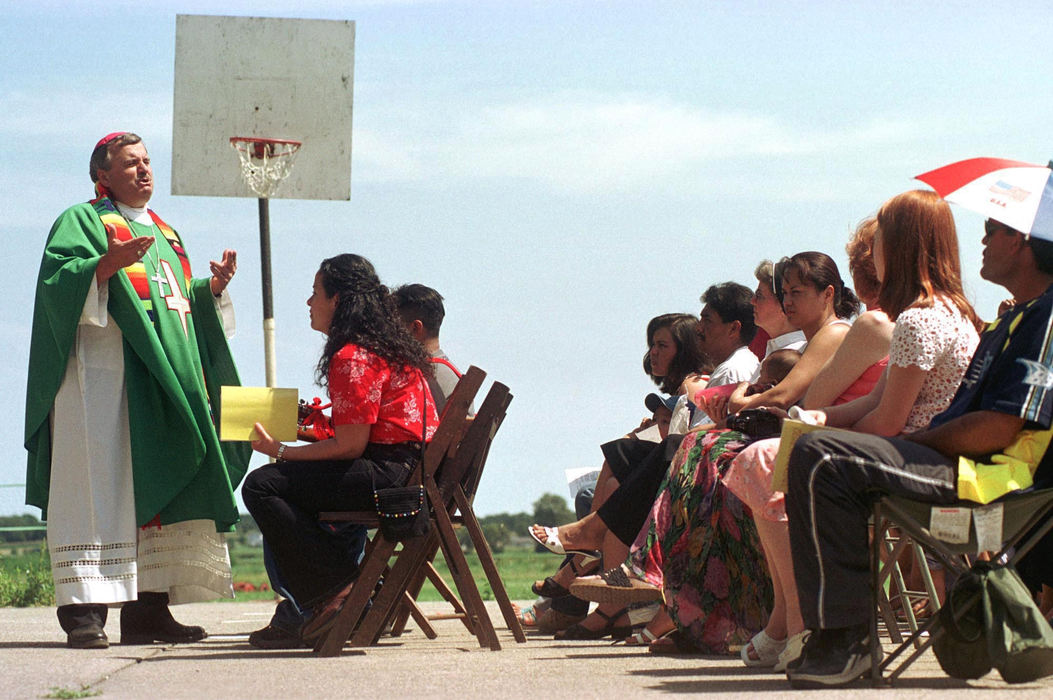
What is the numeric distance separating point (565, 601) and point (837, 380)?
8.55 ft

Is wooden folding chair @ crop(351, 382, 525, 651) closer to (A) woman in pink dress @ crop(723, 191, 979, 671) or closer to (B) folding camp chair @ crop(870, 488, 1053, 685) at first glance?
(A) woman in pink dress @ crop(723, 191, 979, 671)

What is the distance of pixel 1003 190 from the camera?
3.78 meters

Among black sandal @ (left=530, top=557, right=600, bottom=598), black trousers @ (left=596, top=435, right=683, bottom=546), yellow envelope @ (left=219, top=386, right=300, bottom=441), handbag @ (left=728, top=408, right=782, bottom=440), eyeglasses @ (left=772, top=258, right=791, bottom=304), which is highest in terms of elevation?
eyeglasses @ (left=772, top=258, right=791, bottom=304)

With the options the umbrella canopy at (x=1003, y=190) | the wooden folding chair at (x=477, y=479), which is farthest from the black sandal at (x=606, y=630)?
the umbrella canopy at (x=1003, y=190)

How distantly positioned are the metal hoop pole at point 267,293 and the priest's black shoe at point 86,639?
3.48 meters

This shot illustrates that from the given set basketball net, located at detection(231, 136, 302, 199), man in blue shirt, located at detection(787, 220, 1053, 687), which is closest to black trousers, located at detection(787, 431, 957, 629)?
man in blue shirt, located at detection(787, 220, 1053, 687)

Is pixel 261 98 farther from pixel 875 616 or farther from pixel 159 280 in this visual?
pixel 875 616

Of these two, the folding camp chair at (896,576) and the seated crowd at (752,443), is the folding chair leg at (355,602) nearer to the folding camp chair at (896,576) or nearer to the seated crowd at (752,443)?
the seated crowd at (752,443)

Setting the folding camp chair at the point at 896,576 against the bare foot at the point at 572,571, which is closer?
the folding camp chair at the point at 896,576

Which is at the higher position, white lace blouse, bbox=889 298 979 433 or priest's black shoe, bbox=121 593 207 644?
white lace blouse, bbox=889 298 979 433

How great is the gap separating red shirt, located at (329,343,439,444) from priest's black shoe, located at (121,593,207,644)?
4.80ft

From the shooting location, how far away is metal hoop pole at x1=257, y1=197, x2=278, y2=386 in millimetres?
9117

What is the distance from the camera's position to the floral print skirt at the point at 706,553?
5.03m

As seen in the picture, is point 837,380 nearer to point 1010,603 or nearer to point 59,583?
point 1010,603
